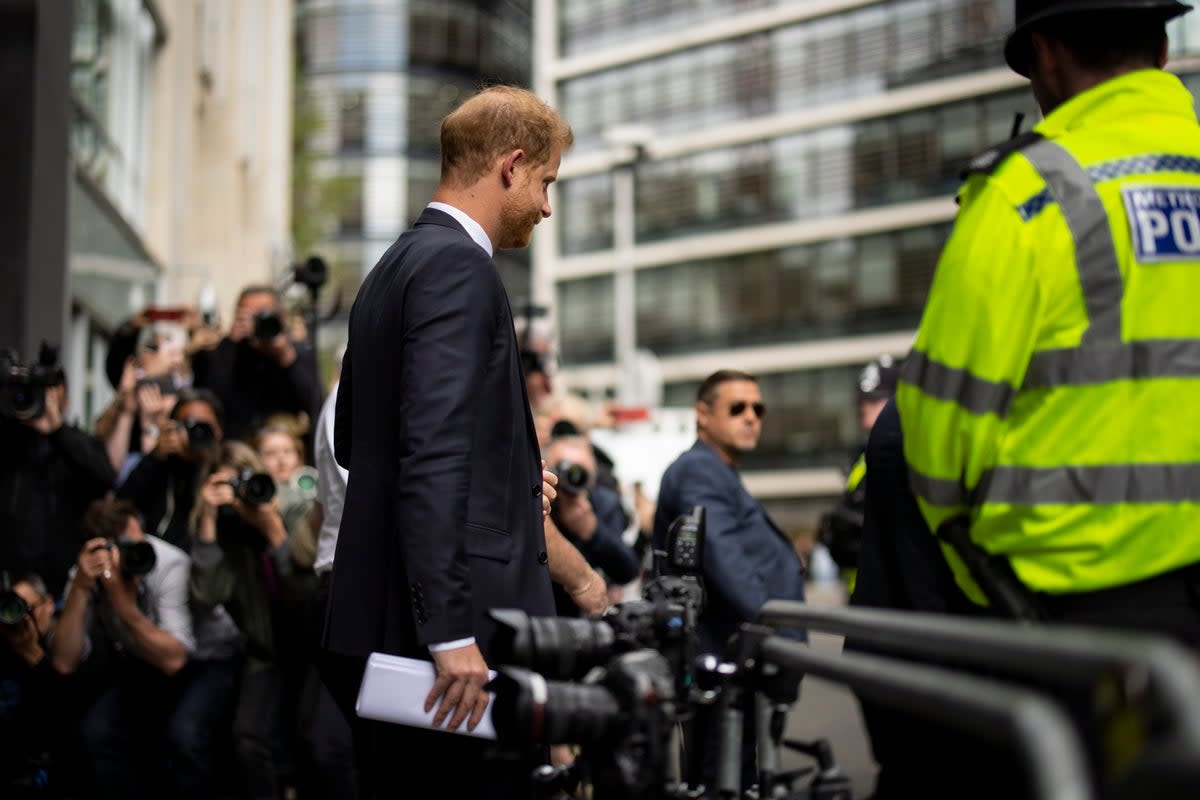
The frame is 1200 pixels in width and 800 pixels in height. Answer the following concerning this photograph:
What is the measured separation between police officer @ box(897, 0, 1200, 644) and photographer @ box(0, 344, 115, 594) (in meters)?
6.29

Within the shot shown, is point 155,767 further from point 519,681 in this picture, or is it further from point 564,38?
point 564,38

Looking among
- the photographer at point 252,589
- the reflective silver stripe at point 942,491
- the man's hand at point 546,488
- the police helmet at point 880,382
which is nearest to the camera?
the reflective silver stripe at point 942,491

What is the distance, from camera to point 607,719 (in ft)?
9.47

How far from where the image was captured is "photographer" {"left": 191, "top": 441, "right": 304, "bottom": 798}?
7.68m

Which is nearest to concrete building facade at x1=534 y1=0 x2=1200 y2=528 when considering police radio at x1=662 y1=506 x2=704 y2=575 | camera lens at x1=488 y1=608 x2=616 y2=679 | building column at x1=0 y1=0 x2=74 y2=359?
building column at x1=0 y1=0 x2=74 y2=359

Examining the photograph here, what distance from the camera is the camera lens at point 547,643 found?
2973mm

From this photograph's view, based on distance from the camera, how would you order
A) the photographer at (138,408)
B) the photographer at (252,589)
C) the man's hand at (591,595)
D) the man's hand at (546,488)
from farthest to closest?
the photographer at (138,408) < the photographer at (252,589) < the man's hand at (591,595) < the man's hand at (546,488)

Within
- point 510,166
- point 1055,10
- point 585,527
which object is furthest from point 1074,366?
point 585,527

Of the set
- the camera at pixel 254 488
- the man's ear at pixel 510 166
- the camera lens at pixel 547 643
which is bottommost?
the camera lens at pixel 547 643

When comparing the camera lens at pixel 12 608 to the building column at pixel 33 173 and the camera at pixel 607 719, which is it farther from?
the camera at pixel 607 719

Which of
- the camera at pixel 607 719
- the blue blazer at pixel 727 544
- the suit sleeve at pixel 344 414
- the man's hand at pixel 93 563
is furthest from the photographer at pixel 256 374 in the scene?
the camera at pixel 607 719

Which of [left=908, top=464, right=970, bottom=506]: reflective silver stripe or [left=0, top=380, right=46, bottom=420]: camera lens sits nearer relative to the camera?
[left=908, top=464, right=970, bottom=506]: reflective silver stripe

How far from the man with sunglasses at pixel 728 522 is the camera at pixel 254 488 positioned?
5.90ft

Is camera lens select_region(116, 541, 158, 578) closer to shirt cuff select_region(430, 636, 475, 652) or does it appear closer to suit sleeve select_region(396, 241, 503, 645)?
suit sleeve select_region(396, 241, 503, 645)
